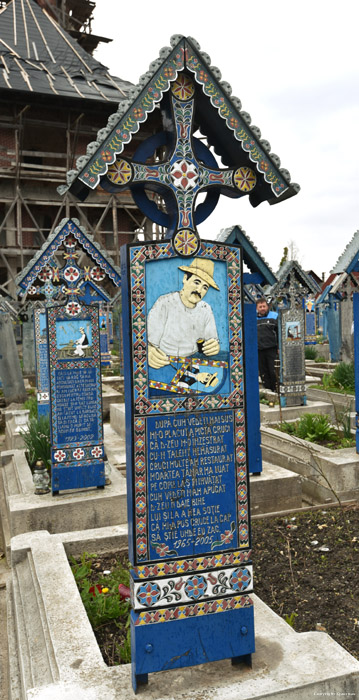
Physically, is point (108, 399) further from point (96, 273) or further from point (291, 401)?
point (96, 273)

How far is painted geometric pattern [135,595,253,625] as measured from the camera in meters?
2.84

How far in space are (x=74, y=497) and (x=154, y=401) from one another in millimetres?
3757

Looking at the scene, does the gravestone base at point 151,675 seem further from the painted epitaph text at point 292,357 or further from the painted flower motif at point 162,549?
the painted epitaph text at point 292,357

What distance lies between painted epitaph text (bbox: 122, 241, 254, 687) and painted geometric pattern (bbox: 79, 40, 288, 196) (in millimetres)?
447

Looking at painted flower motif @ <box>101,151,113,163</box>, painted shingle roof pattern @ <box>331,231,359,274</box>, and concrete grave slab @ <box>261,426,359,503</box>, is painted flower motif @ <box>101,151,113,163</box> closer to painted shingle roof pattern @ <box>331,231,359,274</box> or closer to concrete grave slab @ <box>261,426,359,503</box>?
concrete grave slab @ <box>261,426,359,503</box>

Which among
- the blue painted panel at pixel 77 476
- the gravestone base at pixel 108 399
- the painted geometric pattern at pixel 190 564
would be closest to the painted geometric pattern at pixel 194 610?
the painted geometric pattern at pixel 190 564

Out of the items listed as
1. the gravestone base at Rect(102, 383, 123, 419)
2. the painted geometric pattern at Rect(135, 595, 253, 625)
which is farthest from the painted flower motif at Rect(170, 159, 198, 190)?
the gravestone base at Rect(102, 383, 123, 419)

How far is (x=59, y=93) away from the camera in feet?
85.3

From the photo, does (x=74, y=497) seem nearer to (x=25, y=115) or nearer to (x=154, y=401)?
(x=154, y=401)

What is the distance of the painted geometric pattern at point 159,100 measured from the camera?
284 centimetres

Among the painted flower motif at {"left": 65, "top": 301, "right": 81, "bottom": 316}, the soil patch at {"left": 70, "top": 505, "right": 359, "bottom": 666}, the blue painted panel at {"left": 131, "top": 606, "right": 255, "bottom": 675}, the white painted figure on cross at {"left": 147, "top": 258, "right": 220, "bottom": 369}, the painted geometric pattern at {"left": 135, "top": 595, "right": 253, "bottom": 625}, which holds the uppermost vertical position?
the painted flower motif at {"left": 65, "top": 301, "right": 81, "bottom": 316}

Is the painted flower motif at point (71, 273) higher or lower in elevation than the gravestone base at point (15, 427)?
higher

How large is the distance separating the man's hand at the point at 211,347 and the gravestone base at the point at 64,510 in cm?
362

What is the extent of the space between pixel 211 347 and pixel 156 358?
310 millimetres
